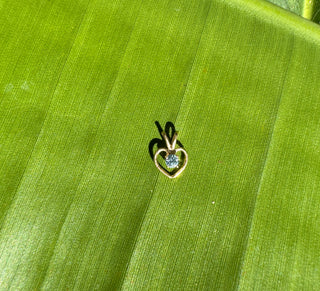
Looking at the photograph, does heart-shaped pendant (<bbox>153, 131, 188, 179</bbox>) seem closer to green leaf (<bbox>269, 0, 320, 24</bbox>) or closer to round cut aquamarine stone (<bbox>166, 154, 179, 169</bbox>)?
round cut aquamarine stone (<bbox>166, 154, 179, 169</bbox>)

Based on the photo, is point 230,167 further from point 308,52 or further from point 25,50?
point 25,50

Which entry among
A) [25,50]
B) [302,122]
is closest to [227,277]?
[302,122]

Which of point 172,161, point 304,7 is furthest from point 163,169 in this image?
point 304,7

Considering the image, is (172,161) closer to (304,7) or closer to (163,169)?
(163,169)

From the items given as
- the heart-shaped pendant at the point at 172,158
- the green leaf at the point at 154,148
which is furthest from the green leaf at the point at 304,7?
the heart-shaped pendant at the point at 172,158

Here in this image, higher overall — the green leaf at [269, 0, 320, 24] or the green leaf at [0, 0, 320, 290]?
the green leaf at [269, 0, 320, 24]

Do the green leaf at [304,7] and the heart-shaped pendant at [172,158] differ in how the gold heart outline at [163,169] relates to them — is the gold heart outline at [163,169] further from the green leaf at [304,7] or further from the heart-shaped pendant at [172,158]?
the green leaf at [304,7]

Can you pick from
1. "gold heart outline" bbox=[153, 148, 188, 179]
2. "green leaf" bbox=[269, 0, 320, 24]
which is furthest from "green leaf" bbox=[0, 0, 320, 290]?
"green leaf" bbox=[269, 0, 320, 24]
